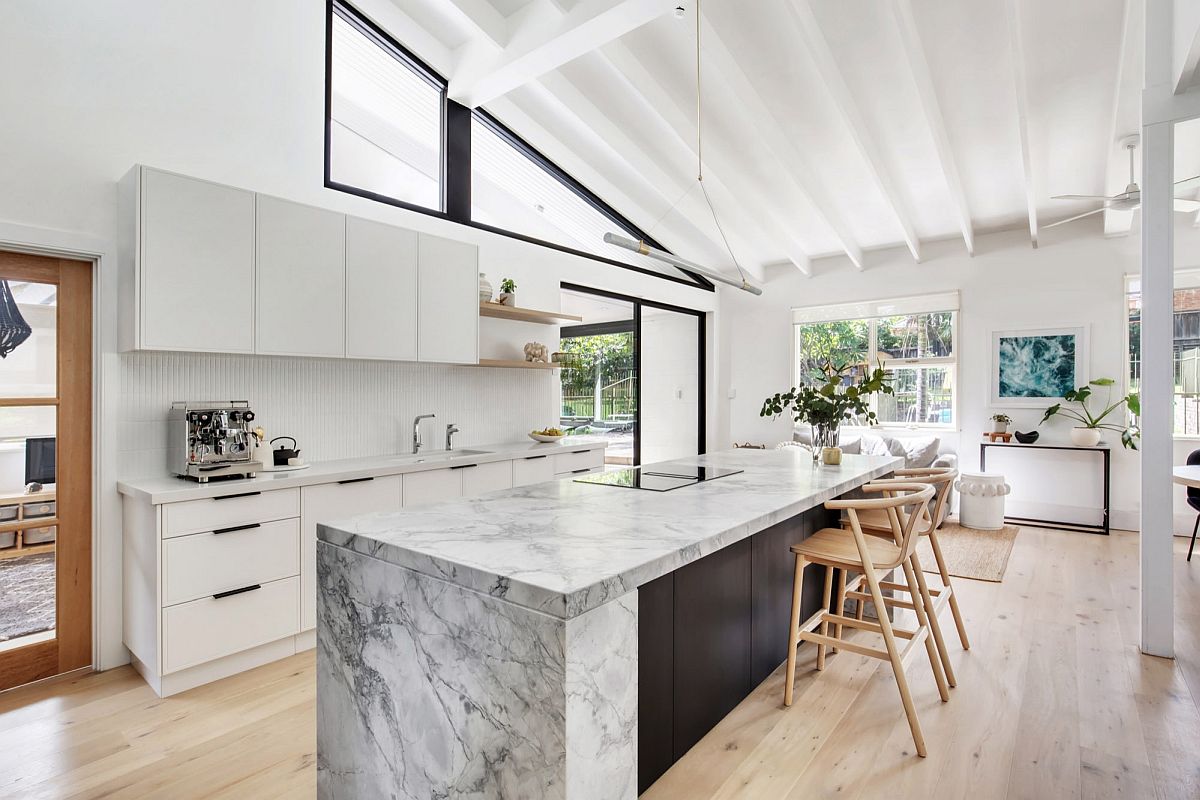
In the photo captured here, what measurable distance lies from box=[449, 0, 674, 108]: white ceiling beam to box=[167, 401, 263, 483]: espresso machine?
8.26 feet

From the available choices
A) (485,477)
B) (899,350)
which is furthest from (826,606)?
(899,350)

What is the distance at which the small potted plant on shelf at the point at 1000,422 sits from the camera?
566 cm

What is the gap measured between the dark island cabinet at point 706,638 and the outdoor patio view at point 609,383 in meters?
3.38

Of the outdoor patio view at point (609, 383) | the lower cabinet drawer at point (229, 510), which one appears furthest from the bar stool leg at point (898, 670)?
the outdoor patio view at point (609, 383)

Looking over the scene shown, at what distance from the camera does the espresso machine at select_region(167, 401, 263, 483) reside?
2646 mm

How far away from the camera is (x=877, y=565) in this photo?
84.2 inches

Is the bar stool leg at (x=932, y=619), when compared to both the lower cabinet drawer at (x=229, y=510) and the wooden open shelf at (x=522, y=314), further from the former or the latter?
the wooden open shelf at (x=522, y=314)

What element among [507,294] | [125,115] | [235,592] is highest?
[125,115]

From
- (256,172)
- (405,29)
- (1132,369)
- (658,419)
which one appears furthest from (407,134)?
(1132,369)

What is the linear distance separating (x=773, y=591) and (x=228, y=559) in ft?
7.36

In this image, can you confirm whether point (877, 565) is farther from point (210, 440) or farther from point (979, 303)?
point (979, 303)

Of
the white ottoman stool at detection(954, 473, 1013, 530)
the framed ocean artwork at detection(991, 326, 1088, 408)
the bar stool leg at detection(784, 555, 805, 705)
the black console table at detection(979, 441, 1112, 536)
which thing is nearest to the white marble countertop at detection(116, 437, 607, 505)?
the bar stool leg at detection(784, 555, 805, 705)

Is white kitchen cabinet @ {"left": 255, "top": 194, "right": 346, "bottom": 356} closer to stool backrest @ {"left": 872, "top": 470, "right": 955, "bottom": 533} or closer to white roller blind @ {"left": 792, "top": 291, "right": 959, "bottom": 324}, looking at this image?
stool backrest @ {"left": 872, "top": 470, "right": 955, "bottom": 533}

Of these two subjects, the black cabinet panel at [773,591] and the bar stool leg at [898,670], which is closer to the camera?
the bar stool leg at [898,670]
